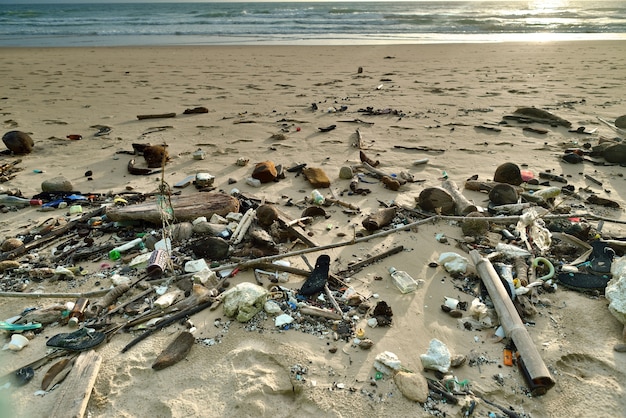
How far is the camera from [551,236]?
378 cm

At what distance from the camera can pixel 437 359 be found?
246 centimetres

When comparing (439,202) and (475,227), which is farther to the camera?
(439,202)

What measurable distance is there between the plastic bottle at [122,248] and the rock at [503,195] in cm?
382

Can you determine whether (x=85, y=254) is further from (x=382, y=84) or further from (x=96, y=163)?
(x=382, y=84)

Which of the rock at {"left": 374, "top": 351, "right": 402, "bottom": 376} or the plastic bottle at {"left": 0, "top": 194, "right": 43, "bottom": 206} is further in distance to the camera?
the plastic bottle at {"left": 0, "top": 194, "right": 43, "bottom": 206}

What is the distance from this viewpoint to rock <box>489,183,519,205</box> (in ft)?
14.5

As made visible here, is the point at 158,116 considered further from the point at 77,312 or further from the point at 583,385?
the point at 583,385

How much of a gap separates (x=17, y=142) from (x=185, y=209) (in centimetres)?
380

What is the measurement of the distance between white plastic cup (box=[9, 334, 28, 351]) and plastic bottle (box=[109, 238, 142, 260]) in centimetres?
102

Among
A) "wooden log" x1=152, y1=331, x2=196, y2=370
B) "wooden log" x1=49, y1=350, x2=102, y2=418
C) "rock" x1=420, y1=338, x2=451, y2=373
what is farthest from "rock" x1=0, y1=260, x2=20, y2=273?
"rock" x1=420, y1=338, x2=451, y2=373

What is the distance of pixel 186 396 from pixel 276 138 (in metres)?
5.08

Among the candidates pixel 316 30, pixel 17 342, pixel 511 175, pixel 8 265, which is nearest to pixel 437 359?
pixel 17 342

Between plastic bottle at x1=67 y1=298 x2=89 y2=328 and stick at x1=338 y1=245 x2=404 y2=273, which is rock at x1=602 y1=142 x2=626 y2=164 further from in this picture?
plastic bottle at x1=67 y1=298 x2=89 y2=328

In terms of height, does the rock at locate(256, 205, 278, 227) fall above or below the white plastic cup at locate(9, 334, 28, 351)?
above
